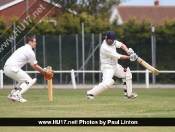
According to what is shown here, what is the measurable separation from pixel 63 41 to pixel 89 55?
1.61 meters

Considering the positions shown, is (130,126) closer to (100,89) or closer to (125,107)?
(125,107)

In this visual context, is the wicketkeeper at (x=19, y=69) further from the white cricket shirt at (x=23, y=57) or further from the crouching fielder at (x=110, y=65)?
the crouching fielder at (x=110, y=65)

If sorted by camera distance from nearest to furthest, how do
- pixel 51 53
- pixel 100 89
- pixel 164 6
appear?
1. pixel 100 89
2. pixel 51 53
3. pixel 164 6

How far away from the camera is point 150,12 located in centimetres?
5600

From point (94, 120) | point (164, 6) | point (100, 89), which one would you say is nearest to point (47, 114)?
point (94, 120)

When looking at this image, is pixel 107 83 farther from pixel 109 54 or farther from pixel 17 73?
pixel 17 73

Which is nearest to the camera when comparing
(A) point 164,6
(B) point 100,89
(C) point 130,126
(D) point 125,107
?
(C) point 130,126

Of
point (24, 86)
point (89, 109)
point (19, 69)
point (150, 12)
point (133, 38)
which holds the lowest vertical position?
point (89, 109)

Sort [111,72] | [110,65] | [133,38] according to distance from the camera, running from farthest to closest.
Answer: [133,38] → [110,65] → [111,72]

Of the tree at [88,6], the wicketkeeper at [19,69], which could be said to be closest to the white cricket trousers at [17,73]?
the wicketkeeper at [19,69]

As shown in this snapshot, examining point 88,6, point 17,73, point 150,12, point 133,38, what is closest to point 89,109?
point 17,73

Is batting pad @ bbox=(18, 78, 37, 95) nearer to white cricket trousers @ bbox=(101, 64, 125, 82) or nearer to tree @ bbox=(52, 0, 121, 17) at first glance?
white cricket trousers @ bbox=(101, 64, 125, 82)

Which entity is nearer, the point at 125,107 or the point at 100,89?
the point at 125,107

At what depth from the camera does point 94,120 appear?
42.2ft
